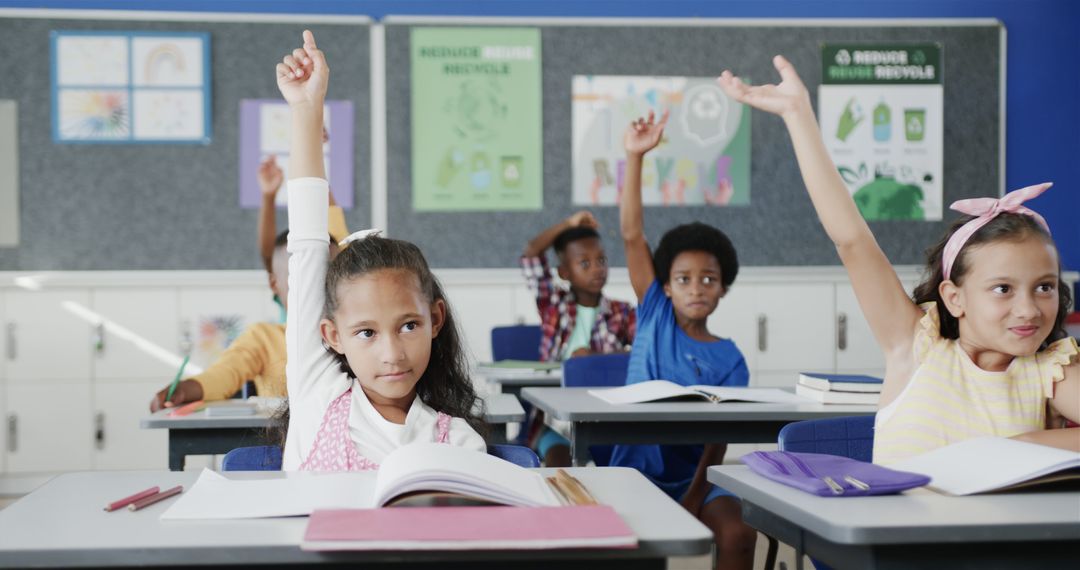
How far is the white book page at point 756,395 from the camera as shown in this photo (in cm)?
241

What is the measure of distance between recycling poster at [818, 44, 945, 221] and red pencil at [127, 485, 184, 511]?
4161 millimetres

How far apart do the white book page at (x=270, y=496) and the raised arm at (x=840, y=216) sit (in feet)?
2.58

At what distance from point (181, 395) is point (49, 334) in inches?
81.3

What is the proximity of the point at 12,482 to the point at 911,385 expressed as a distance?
4.11 meters

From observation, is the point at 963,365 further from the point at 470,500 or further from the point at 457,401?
the point at 470,500

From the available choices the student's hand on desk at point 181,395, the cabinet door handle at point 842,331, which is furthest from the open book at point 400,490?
the cabinet door handle at point 842,331

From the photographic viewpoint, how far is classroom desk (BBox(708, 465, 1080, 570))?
1.00m

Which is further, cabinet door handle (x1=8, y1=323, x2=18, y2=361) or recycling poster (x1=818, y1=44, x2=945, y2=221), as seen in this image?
recycling poster (x1=818, y1=44, x2=945, y2=221)

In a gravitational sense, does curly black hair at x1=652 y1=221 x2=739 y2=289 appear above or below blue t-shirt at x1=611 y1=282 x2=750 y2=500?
above

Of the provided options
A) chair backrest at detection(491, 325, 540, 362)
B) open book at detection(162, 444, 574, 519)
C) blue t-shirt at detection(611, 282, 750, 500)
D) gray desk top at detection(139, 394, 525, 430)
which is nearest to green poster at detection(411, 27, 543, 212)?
chair backrest at detection(491, 325, 540, 362)

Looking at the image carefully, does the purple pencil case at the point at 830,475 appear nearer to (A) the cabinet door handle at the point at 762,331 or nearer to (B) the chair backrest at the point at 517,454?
(B) the chair backrest at the point at 517,454

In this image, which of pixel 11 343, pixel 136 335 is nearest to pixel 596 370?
pixel 136 335

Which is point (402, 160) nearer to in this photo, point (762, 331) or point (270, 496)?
point (762, 331)

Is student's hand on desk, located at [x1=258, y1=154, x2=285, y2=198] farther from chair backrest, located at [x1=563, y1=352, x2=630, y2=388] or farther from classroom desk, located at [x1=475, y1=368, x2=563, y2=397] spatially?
chair backrest, located at [x1=563, y1=352, x2=630, y2=388]
